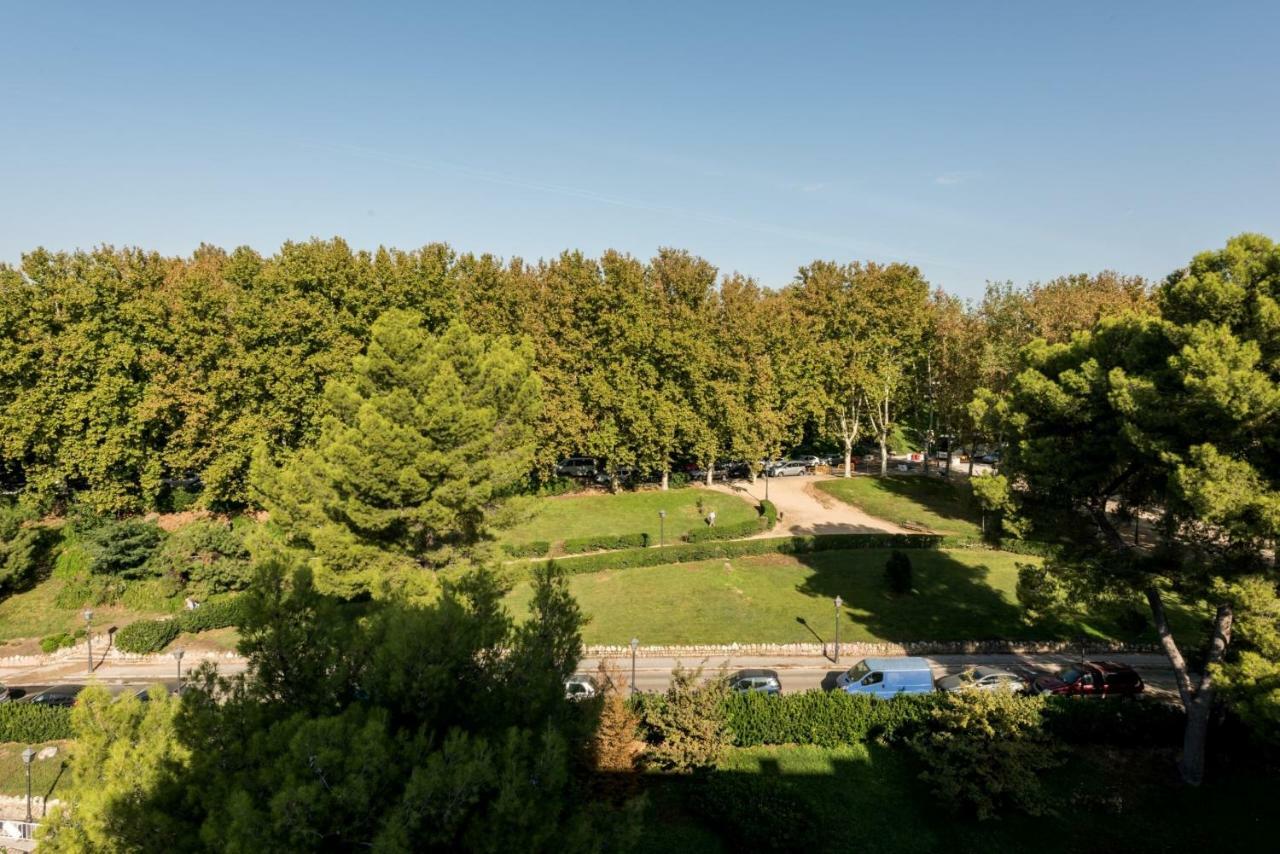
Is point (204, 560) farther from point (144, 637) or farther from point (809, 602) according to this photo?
point (809, 602)

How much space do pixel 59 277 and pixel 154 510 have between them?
15.1 metres

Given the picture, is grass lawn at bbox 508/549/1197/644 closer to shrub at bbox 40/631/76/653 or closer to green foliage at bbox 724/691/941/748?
green foliage at bbox 724/691/941/748

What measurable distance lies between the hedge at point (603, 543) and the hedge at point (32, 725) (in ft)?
78.1

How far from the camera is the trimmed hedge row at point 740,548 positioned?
131ft

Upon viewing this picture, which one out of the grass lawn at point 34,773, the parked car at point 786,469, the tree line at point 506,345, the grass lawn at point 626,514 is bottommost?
the grass lawn at point 34,773

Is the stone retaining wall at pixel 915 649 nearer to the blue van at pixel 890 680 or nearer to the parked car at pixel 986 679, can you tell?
the parked car at pixel 986 679

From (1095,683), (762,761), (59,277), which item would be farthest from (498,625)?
(59,277)

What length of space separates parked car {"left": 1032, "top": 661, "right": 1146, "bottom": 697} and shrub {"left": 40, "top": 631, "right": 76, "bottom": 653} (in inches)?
1630

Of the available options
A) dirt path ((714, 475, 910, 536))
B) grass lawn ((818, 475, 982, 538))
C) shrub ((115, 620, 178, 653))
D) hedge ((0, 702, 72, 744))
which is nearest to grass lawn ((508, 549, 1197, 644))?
dirt path ((714, 475, 910, 536))

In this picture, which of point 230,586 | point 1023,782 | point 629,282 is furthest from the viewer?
point 629,282

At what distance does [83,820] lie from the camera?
946 centimetres

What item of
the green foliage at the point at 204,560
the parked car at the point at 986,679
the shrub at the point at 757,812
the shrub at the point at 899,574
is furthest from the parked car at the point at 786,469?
the shrub at the point at 757,812

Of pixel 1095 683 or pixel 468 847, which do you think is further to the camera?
pixel 1095 683

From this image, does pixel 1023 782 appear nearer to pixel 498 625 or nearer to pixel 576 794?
pixel 576 794
